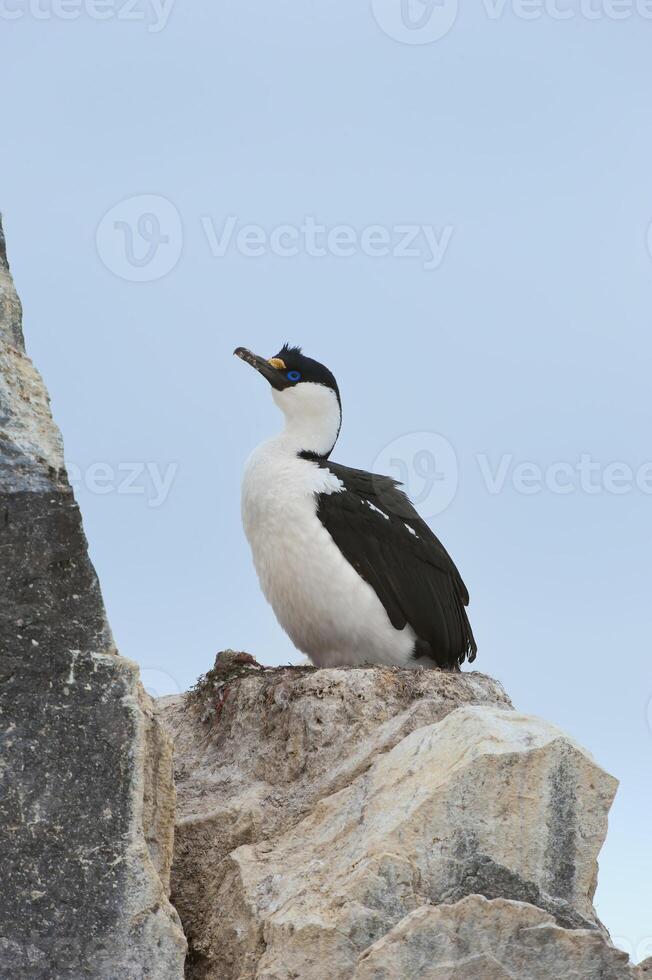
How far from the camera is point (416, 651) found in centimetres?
1370

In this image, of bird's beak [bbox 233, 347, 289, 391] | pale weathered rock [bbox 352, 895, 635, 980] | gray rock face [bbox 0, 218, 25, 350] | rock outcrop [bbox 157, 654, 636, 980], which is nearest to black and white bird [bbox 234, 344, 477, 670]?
bird's beak [bbox 233, 347, 289, 391]

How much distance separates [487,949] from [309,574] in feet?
16.5

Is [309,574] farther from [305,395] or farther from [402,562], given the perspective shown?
[305,395]

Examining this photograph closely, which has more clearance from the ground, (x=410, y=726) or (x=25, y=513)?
(x=25, y=513)

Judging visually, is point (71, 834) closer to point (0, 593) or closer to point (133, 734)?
point (133, 734)

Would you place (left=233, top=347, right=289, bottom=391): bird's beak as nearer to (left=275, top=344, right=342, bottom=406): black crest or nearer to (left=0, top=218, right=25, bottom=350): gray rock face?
(left=275, top=344, right=342, bottom=406): black crest

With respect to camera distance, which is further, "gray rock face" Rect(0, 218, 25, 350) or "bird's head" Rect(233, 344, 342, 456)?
"bird's head" Rect(233, 344, 342, 456)

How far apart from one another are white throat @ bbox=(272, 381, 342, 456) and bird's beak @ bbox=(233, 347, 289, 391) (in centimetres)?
8

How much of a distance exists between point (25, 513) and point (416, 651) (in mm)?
6045

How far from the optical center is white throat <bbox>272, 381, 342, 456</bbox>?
14.1 metres

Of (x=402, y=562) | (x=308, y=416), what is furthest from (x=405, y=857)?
(x=308, y=416)

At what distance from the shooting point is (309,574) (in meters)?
13.2

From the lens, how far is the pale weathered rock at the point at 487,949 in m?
8.56

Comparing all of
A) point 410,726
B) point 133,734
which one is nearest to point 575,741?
point 410,726
